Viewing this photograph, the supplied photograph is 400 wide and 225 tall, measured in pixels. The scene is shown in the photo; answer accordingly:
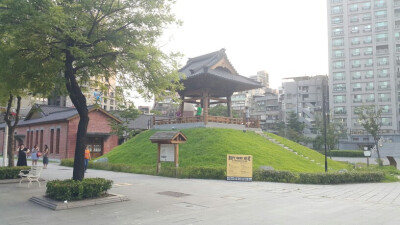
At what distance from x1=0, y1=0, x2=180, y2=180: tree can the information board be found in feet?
21.8

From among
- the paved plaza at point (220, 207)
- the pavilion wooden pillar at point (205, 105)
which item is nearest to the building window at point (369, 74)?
the pavilion wooden pillar at point (205, 105)

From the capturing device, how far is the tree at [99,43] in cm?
1032

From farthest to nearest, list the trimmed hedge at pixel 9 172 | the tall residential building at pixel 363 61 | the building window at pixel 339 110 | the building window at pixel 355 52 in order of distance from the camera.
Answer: the building window at pixel 339 110, the building window at pixel 355 52, the tall residential building at pixel 363 61, the trimmed hedge at pixel 9 172

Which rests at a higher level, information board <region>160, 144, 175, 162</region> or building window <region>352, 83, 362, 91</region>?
building window <region>352, 83, 362, 91</region>

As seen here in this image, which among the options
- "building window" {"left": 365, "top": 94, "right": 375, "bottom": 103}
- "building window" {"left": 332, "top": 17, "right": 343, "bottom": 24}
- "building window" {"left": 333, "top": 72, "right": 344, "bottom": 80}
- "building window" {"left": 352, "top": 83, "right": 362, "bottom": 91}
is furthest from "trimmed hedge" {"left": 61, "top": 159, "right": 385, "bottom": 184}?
"building window" {"left": 332, "top": 17, "right": 343, "bottom": 24}

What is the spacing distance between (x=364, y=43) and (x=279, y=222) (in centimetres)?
7234

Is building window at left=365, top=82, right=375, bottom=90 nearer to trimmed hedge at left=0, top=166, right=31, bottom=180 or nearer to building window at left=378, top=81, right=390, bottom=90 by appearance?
building window at left=378, top=81, right=390, bottom=90

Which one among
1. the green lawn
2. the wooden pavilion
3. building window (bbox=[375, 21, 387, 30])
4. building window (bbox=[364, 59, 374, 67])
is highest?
building window (bbox=[375, 21, 387, 30])

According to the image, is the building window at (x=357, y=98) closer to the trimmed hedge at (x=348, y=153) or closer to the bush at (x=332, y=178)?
the trimmed hedge at (x=348, y=153)

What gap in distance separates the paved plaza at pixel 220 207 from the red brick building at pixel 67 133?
827 inches

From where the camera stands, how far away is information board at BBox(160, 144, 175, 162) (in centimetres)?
1895

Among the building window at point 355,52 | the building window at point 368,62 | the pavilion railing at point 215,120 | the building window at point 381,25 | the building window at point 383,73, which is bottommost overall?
the pavilion railing at point 215,120

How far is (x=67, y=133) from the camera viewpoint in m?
34.4

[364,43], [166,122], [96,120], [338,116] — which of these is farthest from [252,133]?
[364,43]
